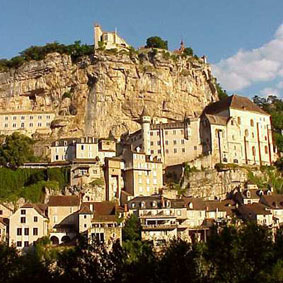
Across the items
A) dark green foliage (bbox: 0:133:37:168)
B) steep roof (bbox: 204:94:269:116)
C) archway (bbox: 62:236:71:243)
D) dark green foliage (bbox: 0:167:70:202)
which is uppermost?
steep roof (bbox: 204:94:269:116)

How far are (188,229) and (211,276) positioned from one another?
1356 inches

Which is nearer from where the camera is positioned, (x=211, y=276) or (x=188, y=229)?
(x=211, y=276)

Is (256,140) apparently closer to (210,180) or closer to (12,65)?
(210,180)

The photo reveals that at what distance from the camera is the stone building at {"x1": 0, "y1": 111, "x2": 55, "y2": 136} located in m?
93.3

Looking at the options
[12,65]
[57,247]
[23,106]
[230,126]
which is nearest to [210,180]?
[230,126]

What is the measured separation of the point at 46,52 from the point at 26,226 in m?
48.6

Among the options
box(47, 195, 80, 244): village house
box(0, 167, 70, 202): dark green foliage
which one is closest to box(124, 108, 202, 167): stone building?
box(0, 167, 70, 202): dark green foliage

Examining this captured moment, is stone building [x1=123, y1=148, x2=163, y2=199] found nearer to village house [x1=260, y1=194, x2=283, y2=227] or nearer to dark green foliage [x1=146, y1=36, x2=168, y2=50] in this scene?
village house [x1=260, y1=194, x2=283, y2=227]

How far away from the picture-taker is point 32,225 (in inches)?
2505

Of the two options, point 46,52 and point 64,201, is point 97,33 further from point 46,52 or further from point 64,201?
point 64,201

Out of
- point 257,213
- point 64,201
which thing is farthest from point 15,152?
point 257,213

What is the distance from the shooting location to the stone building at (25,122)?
93312 millimetres

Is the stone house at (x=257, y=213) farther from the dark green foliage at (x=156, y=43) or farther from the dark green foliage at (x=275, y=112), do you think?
the dark green foliage at (x=156, y=43)

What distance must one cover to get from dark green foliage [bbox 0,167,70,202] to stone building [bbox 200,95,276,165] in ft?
79.5
